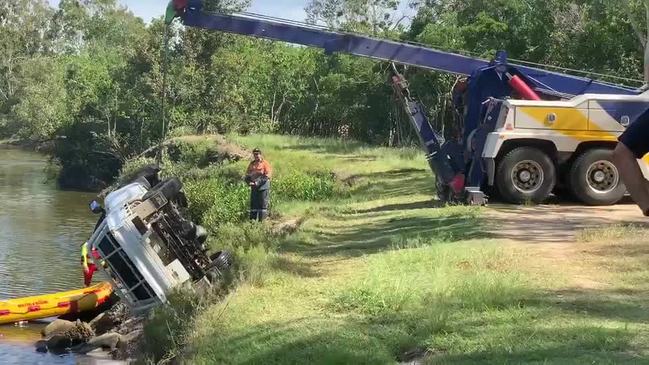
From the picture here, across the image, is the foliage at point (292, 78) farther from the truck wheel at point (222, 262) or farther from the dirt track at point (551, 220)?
the truck wheel at point (222, 262)

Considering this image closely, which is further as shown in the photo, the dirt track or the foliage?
the foliage

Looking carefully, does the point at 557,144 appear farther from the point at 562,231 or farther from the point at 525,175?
the point at 562,231

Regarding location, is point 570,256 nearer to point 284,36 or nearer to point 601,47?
point 284,36

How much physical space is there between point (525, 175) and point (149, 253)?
6.77 meters

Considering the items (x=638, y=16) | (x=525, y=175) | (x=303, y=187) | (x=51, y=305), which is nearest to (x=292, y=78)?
(x=638, y=16)

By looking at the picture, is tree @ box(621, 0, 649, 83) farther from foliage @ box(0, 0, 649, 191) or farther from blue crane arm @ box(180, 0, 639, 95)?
blue crane arm @ box(180, 0, 639, 95)

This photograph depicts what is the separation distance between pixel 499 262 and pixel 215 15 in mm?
11043

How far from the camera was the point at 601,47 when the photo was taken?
32188 millimetres

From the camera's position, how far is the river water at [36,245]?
16.4 metres

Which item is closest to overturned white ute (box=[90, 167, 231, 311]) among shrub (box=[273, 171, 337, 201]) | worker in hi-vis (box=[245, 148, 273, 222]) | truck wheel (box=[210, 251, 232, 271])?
truck wheel (box=[210, 251, 232, 271])

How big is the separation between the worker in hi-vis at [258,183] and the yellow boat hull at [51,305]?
3410 mm

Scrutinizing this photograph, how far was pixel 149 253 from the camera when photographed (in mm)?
13031

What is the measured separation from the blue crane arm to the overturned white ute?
594cm

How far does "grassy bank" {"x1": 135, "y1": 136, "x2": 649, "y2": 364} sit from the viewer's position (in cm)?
662
